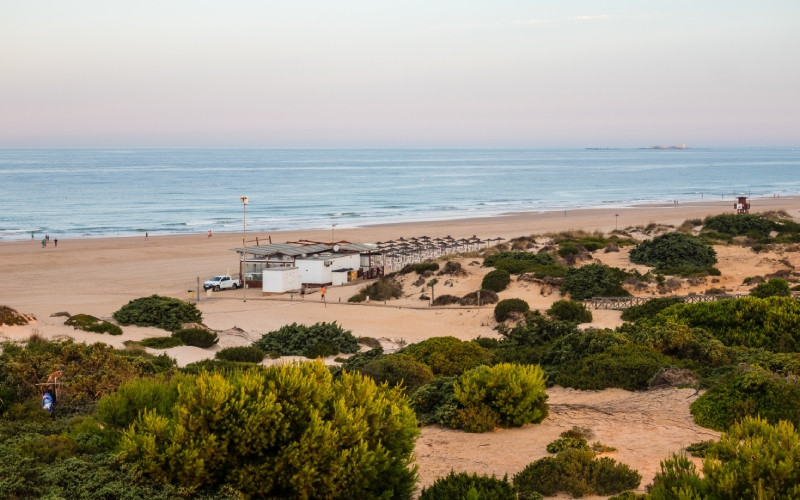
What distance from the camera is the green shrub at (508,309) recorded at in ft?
81.8

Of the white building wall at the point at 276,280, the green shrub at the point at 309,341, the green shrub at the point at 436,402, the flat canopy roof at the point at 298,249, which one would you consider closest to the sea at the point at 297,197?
the flat canopy roof at the point at 298,249

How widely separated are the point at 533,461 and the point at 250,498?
11.6 feet

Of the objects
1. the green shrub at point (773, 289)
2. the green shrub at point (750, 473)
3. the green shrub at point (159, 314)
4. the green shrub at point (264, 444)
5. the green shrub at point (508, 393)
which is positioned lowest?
the green shrub at point (159, 314)

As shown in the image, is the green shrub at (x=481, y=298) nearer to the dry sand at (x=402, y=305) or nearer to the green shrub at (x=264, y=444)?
the dry sand at (x=402, y=305)

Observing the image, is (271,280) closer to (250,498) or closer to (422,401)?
(422,401)

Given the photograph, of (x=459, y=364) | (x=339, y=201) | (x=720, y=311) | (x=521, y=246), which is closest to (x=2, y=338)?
(x=459, y=364)

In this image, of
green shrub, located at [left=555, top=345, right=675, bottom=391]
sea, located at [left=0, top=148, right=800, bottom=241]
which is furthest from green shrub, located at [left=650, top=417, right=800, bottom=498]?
Result: sea, located at [left=0, top=148, right=800, bottom=241]

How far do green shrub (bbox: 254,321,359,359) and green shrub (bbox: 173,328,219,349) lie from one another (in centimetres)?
122

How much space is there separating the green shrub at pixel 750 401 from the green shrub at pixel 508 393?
81.5 inches

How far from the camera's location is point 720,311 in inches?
667

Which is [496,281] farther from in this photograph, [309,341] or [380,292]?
[309,341]

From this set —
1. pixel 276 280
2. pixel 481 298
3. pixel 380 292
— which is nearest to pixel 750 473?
pixel 481 298

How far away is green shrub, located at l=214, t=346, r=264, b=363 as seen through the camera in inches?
736

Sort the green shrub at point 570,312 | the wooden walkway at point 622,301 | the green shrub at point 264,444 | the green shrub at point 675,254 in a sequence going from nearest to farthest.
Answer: the green shrub at point 264,444
the green shrub at point 570,312
the wooden walkway at point 622,301
the green shrub at point 675,254
